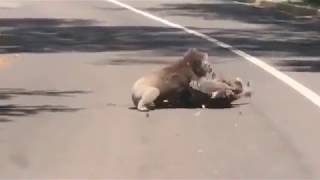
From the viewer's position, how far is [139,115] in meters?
13.0

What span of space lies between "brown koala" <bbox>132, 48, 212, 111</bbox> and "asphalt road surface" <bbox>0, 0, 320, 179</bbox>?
0.63 feet

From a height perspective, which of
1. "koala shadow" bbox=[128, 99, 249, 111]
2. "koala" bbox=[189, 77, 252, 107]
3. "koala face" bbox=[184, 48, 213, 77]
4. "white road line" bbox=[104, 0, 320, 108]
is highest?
"koala face" bbox=[184, 48, 213, 77]

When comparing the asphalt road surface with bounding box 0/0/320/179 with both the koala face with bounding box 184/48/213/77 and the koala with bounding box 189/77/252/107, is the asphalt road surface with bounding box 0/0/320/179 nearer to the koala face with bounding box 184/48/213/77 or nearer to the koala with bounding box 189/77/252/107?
the koala with bounding box 189/77/252/107

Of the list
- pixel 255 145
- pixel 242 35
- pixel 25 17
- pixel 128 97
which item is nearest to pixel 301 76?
pixel 128 97

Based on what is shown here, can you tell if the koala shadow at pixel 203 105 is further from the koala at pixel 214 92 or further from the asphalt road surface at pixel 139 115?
the asphalt road surface at pixel 139 115

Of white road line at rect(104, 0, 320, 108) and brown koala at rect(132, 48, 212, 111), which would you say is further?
white road line at rect(104, 0, 320, 108)

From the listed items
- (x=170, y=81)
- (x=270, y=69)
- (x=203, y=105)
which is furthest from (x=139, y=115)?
(x=270, y=69)

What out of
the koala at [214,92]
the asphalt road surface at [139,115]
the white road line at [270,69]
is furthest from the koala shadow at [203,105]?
the white road line at [270,69]

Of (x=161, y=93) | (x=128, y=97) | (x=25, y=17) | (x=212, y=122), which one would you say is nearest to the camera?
(x=212, y=122)

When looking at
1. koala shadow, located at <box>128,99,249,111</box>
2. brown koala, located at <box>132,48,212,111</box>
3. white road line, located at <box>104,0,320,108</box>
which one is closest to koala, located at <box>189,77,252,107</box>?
koala shadow, located at <box>128,99,249,111</box>

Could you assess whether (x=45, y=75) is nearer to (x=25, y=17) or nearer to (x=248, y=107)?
(x=248, y=107)

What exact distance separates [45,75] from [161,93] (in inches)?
205

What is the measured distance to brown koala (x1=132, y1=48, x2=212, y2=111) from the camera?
13.1 metres

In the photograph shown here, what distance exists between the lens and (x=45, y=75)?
17.9 m
